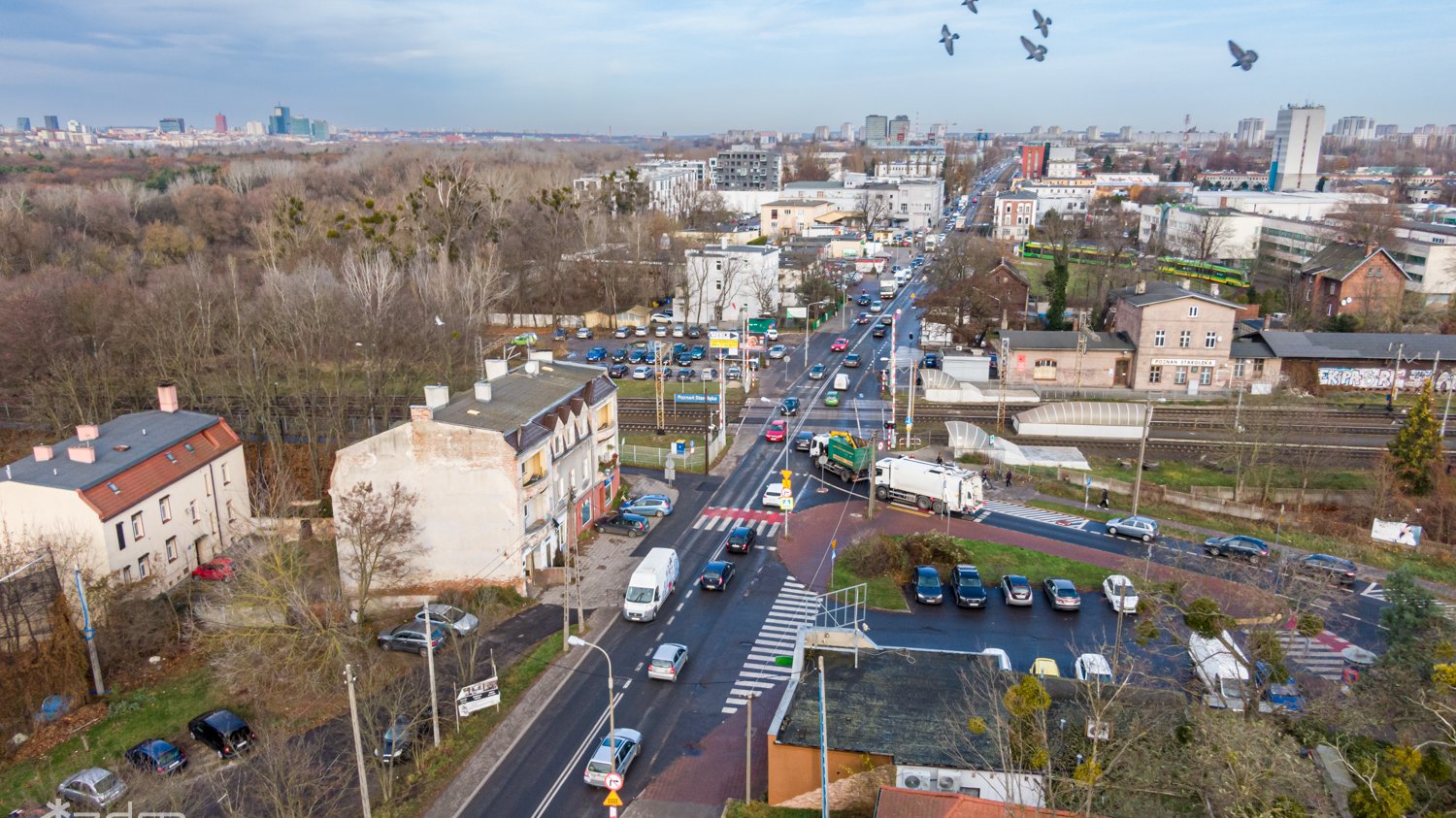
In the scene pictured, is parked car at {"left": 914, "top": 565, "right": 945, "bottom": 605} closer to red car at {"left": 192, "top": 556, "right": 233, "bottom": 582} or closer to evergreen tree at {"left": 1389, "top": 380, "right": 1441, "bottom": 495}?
evergreen tree at {"left": 1389, "top": 380, "right": 1441, "bottom": 495}

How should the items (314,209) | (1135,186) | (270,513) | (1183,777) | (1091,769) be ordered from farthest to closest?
(1135,186)
(314,209)
(270,513)
(1183,777)
(1091,769)

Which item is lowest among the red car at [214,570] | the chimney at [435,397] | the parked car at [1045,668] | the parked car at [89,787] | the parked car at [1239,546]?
the red car at [214,570]

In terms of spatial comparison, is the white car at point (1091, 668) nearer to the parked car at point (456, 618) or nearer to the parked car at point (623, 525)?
the parked car at point (456, 618)

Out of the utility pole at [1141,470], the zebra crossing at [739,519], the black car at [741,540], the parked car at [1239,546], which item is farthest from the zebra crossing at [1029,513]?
the black car at [741,540]

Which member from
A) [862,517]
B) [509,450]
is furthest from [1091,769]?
[862,517]

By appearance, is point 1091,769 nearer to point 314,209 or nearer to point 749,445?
point 749,445

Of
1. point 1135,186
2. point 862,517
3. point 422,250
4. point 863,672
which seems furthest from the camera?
point 1135,186
